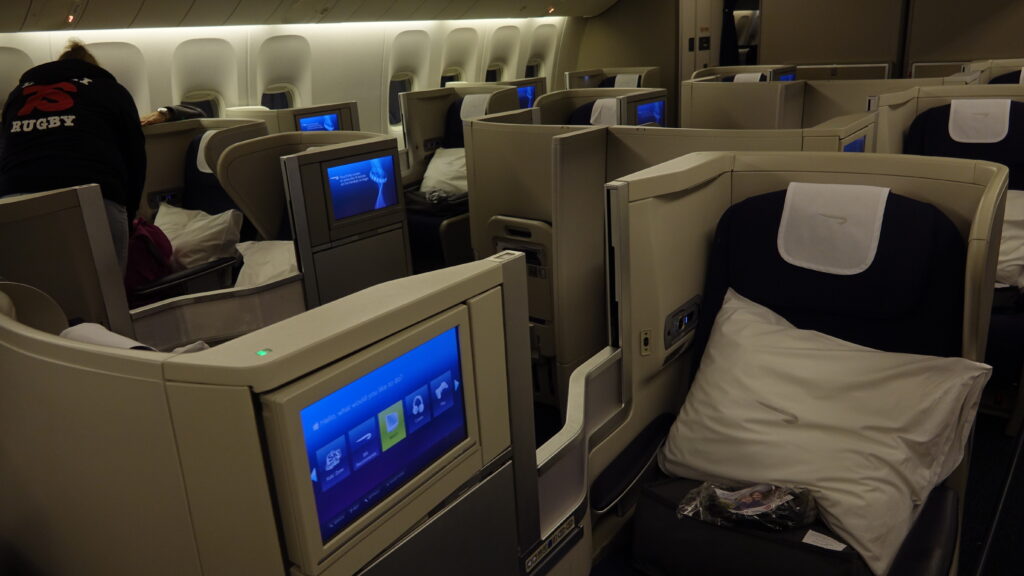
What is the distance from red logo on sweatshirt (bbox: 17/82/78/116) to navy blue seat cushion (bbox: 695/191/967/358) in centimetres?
294

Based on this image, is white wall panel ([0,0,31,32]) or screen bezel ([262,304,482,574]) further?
white wall panel ([0,0,31,32])

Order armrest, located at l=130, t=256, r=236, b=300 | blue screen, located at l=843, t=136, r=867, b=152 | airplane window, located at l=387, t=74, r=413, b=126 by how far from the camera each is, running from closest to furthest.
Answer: blue screen, located at l=843, t=136, r=867, b=152, armrest, located at l=130, t=256, r=236, b=300, airplane window, located at l=387, t=74, r=413, b=126

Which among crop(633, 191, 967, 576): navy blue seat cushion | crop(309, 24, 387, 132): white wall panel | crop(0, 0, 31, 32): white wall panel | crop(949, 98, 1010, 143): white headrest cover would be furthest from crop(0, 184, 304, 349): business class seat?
crop(309, 24, 387, 132): white wall panel

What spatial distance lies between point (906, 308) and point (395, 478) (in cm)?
132

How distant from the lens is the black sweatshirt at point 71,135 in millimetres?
3156

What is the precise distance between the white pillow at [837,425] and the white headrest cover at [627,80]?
7.37 metres

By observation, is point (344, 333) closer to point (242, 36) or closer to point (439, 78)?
point (242, 36)

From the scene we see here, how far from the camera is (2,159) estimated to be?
3.29 m

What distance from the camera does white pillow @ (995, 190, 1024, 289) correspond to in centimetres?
287

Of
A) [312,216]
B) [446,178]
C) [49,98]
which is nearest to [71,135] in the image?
[49,98]

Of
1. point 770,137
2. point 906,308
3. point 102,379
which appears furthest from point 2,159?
point 906,308

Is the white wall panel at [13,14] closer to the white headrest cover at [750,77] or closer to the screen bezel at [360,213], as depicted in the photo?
the screen bezel at [360,213]

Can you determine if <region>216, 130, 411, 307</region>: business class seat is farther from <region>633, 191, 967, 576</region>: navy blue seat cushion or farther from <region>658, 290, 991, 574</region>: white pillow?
<region>658, 290, 991, 574</region>: white pillow

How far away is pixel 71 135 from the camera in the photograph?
10.4ft
